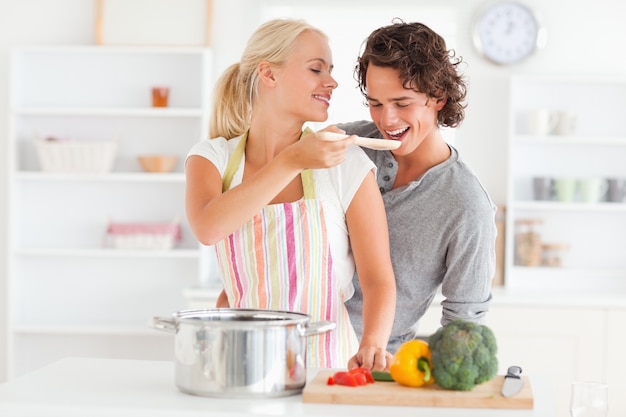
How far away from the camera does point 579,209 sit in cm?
496

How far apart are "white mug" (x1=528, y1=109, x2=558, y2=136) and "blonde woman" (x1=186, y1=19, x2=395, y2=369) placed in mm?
2845

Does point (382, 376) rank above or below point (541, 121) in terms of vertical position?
below

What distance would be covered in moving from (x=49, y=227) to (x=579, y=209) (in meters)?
2.88

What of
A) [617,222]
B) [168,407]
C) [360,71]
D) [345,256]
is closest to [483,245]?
[345,256]

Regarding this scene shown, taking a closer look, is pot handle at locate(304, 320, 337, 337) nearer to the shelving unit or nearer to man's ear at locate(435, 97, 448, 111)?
man's ear at locate(435, 97, 448, 111)

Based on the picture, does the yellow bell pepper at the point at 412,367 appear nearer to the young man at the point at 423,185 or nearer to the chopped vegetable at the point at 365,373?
the chopped vegetable at the point at 365,373

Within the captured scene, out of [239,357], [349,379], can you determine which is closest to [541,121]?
[349,379]

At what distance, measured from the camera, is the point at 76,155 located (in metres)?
5.00

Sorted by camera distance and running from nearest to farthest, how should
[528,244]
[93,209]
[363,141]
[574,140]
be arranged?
[363,141] < [574,140] < [528,244] < [93,209]

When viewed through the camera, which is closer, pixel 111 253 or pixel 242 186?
pixel 242 186

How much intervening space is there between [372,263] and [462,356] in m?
0.60

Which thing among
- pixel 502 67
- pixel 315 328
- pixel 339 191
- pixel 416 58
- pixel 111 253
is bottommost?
pixel 111 253

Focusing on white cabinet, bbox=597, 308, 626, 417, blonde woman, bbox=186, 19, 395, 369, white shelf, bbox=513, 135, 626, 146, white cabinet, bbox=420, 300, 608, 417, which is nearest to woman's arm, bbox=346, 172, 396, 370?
blonde woman, bbox=186, 19, 395, 369

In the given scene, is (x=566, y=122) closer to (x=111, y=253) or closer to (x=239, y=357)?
(x=111, y=253)
